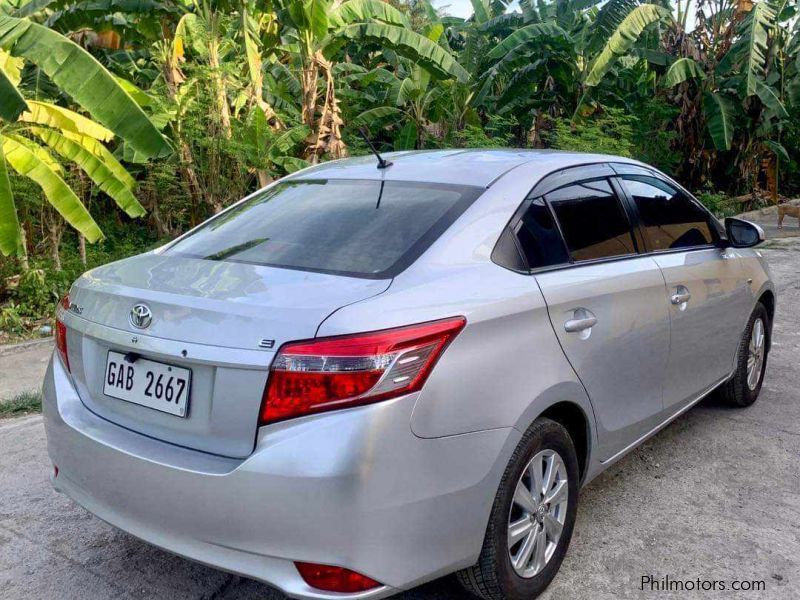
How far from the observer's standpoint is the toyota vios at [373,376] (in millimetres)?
2121

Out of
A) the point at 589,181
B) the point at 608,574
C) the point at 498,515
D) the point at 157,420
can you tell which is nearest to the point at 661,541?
the point at 608,574

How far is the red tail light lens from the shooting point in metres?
2.12

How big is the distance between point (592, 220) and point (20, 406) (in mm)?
4094

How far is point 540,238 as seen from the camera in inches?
116

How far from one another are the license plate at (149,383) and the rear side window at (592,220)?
162 centimetres

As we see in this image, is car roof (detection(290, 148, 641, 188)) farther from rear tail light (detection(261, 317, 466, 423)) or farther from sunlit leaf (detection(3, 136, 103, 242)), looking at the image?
sunlit leaf (detection(3, 136, 103, 242))

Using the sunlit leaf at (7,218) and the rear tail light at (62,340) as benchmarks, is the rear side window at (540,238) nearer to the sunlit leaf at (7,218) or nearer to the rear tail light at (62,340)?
the rear tail light at (62,340)

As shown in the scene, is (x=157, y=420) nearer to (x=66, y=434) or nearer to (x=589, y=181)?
(x=66, y=434)

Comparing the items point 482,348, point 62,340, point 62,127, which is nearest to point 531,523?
point 482,348

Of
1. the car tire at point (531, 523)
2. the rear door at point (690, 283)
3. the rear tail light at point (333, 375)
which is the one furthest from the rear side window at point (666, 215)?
the rear tail light at point (333, 375)

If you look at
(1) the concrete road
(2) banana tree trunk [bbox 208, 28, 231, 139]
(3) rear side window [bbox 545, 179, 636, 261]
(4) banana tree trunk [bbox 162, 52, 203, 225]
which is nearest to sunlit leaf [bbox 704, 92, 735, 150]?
(2) banana tree trunk [bbox 208, 28, 231, 139]

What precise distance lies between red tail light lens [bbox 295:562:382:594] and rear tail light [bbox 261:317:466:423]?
0.43 meters

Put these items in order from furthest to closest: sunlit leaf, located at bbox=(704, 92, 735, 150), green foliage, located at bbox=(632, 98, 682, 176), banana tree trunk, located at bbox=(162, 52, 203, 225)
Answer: green foliage, located at bbox=(632, 98, 682, 176) < sunlit leaf, located at bbox=(704, 92, 735, 150) < banana tree trunk, located at bbox=(162, 52, 203, 225)

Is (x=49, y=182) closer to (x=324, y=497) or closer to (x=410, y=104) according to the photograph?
(x=324, y=497)
